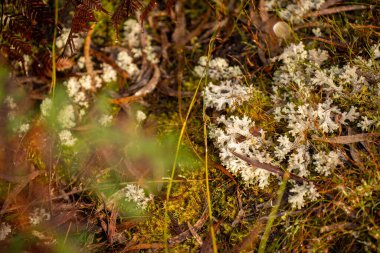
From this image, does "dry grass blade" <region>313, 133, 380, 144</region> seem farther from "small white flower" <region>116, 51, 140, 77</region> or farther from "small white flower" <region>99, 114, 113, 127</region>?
"small white flower" <region>116, 51, 140, 77</region>

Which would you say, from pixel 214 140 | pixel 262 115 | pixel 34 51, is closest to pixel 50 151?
pixel 34 51

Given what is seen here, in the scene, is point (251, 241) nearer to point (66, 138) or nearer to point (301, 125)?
point (301, 125)

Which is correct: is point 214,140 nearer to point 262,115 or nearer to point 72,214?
point 262,115

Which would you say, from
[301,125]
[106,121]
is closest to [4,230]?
[106,121]

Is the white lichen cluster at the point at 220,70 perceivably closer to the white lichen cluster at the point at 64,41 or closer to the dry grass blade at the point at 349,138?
the dry grass blade at the point at 349,138

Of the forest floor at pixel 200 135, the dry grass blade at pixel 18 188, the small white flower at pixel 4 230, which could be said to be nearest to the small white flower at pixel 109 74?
the forest floor at pixel 200 135

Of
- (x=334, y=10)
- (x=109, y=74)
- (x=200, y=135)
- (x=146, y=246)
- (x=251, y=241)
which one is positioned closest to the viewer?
(x=251, y=241)
